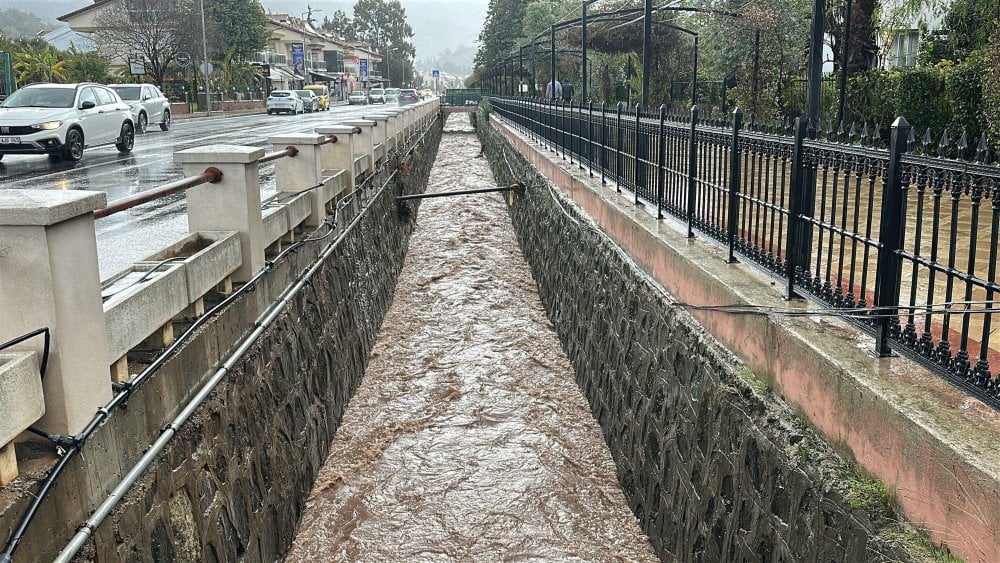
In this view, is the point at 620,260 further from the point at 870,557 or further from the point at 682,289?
the point at 870,557

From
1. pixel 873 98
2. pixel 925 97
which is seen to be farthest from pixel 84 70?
pixel 925 97

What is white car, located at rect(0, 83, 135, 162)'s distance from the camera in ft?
55.4

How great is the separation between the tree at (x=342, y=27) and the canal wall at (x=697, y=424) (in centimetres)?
16124

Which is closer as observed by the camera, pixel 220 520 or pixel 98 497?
pixel 98 497

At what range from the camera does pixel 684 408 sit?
633 cm

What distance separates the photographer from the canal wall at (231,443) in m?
3.91

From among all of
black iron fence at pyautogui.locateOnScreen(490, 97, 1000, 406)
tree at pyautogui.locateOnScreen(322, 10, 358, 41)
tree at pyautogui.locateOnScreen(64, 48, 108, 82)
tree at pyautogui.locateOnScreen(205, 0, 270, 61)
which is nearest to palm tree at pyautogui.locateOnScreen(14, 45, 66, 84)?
tree at pyautogui.locateOnScreen(64, 48, 108, 82)

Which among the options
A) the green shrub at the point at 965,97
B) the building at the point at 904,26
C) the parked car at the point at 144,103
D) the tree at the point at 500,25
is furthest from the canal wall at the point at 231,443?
the tree at the point at 500,25

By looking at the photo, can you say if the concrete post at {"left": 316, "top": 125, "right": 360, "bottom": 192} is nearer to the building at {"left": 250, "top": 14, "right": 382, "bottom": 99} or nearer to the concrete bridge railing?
the concrete bridge railing

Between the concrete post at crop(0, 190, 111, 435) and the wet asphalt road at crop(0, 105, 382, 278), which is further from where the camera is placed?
the wet asphalt road at crop(0, 105, 382, 278)

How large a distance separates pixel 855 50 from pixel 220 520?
2202 centimetres

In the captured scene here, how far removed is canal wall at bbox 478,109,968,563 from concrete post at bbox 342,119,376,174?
15.1ft

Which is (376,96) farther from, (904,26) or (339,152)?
(339,152)

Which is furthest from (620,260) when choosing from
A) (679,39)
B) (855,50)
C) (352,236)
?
(679,39)
